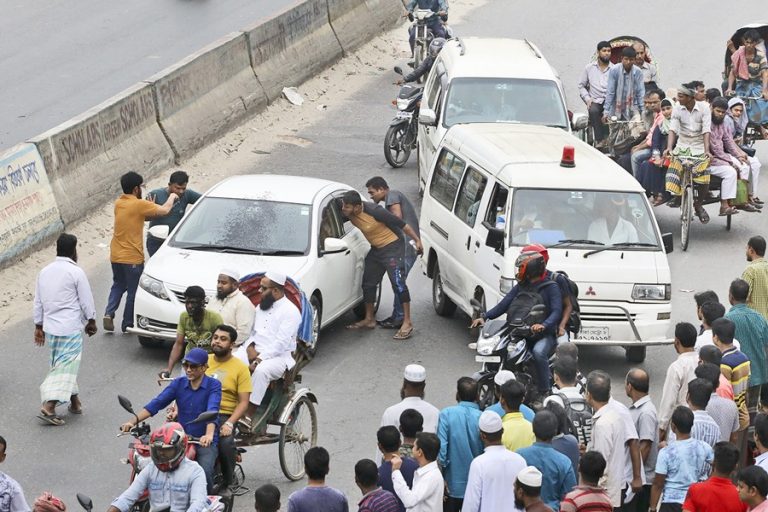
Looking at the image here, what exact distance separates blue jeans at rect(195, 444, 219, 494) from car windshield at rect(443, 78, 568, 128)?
9302mm

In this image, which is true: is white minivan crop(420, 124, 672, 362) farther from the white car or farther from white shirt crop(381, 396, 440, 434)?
white shirt crop(381, 396, 440, 434)

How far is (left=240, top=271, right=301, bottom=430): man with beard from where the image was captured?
1198 centimetres

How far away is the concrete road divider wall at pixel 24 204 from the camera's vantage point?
17125 millimetres

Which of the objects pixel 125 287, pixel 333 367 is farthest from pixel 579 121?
pixel 125 287

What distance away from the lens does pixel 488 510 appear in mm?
9242

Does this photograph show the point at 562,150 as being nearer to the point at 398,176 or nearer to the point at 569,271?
the point at 569,271

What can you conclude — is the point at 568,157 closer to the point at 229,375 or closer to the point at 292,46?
the point at 229,375

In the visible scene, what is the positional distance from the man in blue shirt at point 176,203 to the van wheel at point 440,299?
2812 mm

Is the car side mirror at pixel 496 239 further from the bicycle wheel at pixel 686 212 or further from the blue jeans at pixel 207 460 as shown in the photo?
the blue jeans at pixel 207 460

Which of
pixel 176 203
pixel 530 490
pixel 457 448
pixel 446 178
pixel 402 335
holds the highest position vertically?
pixel 530 490

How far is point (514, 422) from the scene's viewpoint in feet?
32.7

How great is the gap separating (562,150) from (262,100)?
9.06 meters

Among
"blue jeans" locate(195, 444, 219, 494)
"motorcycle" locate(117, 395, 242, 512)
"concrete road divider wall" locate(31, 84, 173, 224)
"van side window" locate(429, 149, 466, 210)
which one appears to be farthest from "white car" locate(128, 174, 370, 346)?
"blue jeans" locate(195, 444, 219, 494)

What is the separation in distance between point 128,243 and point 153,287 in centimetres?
90
